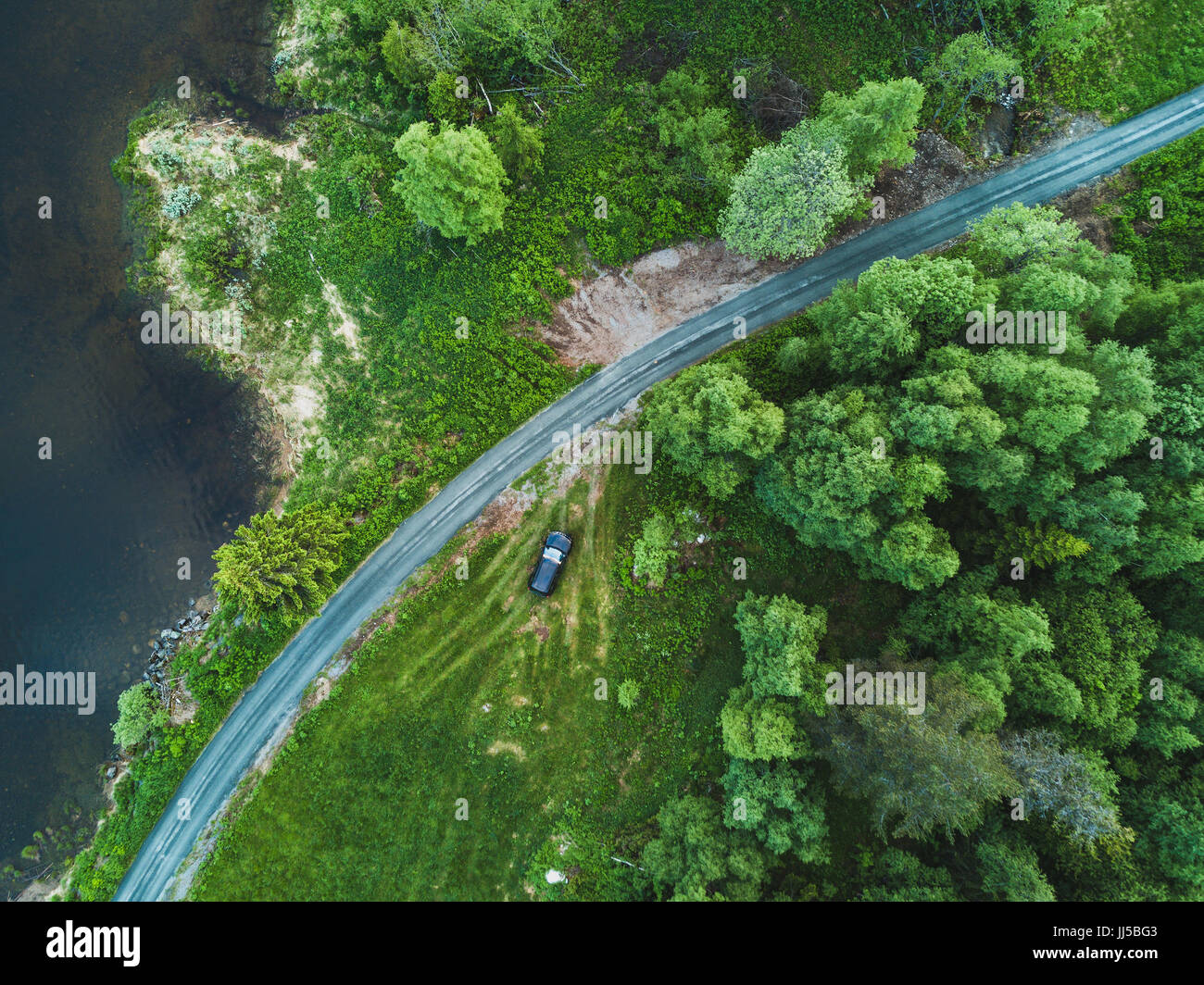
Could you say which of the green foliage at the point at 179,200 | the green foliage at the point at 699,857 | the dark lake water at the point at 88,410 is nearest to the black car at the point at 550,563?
the green foliage at the point at 699,857

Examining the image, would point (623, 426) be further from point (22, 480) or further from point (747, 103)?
point (22, 480)

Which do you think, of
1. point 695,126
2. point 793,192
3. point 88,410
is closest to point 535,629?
point 793,192

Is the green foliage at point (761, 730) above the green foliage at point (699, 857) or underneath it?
above

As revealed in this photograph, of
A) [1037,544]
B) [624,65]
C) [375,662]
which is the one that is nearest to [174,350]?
[375,662]

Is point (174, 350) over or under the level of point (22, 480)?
over

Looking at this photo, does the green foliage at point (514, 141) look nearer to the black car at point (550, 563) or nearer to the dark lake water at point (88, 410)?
the dark lake water at point (88, 410)

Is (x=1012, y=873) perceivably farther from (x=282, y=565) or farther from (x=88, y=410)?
(x=88, y=410)
